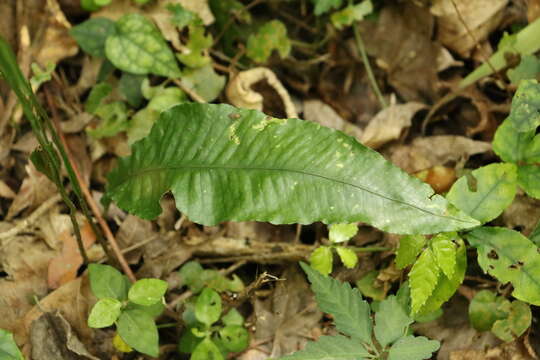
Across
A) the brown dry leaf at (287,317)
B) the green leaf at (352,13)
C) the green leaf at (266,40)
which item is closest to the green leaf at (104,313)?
the brown dry leaf at (287,317)

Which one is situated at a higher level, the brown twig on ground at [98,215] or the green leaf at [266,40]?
the green leaf at [266,40]

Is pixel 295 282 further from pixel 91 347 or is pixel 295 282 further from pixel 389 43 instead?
pixel 389 43

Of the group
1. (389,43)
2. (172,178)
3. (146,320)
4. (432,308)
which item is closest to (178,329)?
(146,320)

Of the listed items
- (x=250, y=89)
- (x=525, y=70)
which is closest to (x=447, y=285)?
(x=525, y=70)

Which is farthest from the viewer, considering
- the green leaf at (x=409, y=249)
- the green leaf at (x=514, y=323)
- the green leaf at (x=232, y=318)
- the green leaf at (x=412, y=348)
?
the green leaf at (x=232, y=318)

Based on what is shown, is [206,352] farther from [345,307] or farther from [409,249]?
[409,249]

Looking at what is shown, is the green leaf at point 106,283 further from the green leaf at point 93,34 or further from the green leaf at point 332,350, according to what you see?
the green leaf at point 93,34
